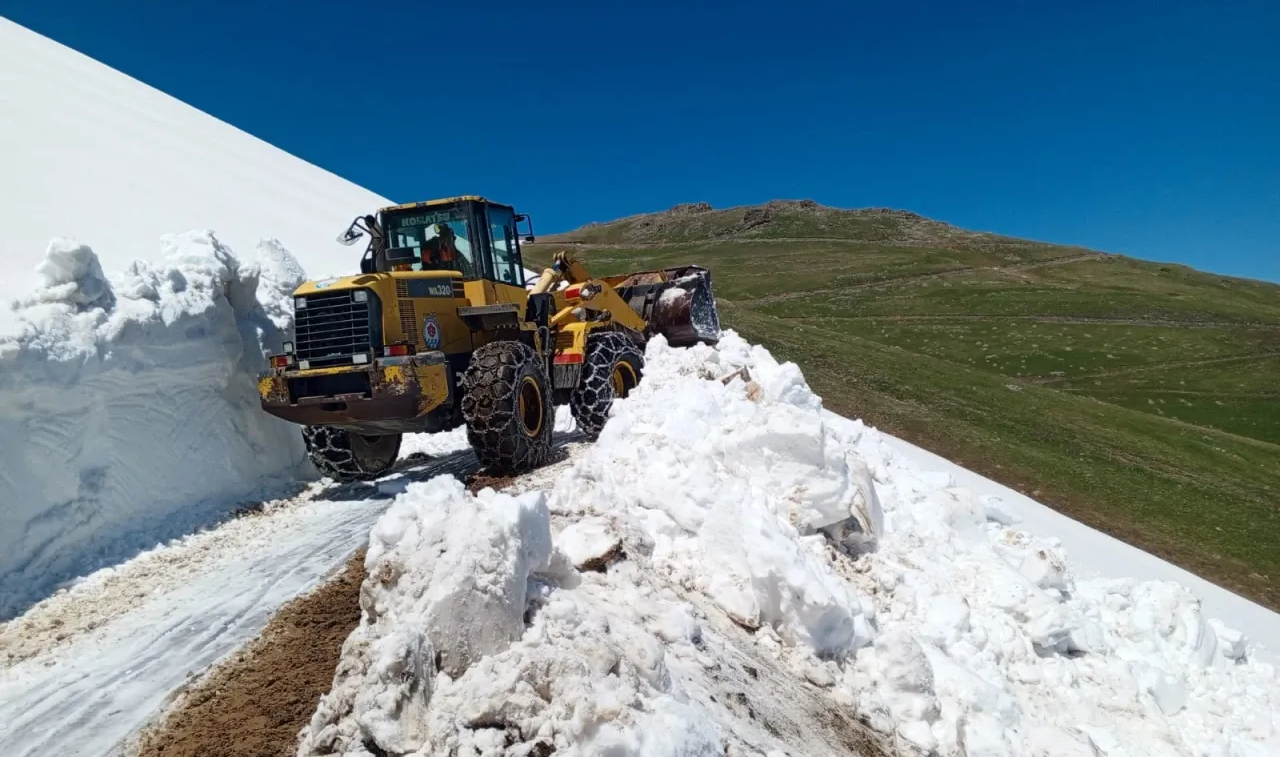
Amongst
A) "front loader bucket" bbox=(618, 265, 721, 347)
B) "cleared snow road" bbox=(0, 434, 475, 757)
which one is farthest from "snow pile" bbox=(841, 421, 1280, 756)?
"front loader bucket" bbox=(618, 265, 721, 347)

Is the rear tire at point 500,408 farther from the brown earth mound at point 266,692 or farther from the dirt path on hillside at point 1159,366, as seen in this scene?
the dirt path on hillside at point 1159,366

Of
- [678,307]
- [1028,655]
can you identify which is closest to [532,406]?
[1028,655]

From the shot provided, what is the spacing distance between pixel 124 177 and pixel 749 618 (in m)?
15.0

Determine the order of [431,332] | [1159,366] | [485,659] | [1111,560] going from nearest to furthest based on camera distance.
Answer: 1. [485,659]
2. [431,332]
3. [1111,560]
4. [1159,366]

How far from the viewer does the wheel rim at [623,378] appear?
1148 cm

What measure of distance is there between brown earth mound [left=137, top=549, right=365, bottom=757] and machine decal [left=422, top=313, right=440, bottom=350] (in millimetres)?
3886

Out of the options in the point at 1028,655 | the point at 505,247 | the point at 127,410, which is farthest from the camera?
the point at 505,247

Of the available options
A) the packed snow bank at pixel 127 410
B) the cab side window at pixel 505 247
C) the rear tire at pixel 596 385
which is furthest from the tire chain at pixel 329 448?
the rear tire at pixel 596 385

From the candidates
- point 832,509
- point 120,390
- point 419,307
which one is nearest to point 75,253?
point 120,390

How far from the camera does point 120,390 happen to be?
7.70 m

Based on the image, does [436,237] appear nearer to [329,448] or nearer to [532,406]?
[532,406]

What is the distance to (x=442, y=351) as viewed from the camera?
362 inches

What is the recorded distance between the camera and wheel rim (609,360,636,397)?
452 inches

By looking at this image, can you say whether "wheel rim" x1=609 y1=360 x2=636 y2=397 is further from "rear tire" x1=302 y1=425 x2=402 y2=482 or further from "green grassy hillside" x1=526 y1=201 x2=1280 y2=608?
"green grassy hillside" x1=526 y1=201 x2=1280 y2=608
